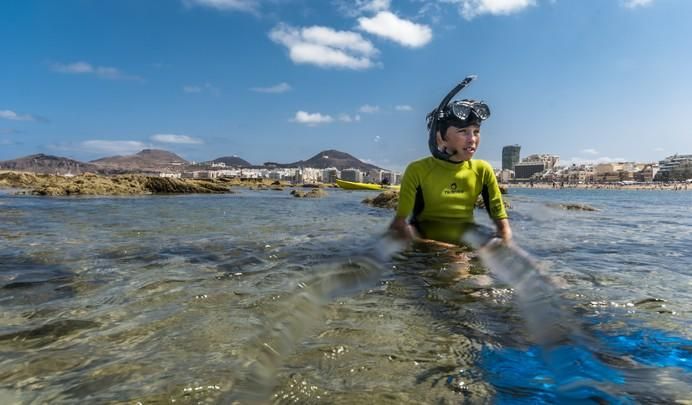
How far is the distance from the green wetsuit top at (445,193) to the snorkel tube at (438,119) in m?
0.12

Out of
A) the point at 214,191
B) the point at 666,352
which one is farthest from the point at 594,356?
the point at 214,191

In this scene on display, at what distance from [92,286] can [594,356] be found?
5030mm

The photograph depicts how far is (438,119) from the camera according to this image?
6445mm

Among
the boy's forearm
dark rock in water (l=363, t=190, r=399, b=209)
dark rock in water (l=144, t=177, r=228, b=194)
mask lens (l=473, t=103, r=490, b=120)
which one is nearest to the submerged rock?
dark rock in water (l=144, t=177, r=228, b=194)

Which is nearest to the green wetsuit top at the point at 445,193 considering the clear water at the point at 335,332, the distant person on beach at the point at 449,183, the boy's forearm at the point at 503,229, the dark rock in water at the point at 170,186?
the distant person on beach at the point at 449,183

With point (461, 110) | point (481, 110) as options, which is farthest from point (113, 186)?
point (481, 110)

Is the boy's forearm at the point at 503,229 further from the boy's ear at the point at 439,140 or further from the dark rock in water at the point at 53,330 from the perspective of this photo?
the dark rock in water at the point at 53,330

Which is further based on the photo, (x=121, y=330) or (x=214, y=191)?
(x=214, y=191)

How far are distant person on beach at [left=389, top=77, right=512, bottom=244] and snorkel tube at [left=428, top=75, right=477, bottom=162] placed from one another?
16 mm

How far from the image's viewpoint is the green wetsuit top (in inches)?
249

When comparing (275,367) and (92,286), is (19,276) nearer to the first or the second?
(92,286)

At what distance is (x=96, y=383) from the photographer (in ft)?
7.56

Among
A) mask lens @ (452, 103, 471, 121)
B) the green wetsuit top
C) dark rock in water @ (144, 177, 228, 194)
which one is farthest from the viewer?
dark rock in water @ (144, 177, 228, 194)

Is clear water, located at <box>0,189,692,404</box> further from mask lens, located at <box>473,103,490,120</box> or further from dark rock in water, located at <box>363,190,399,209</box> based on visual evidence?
dark rock in water, located at <box>363,190,399,209</box>
